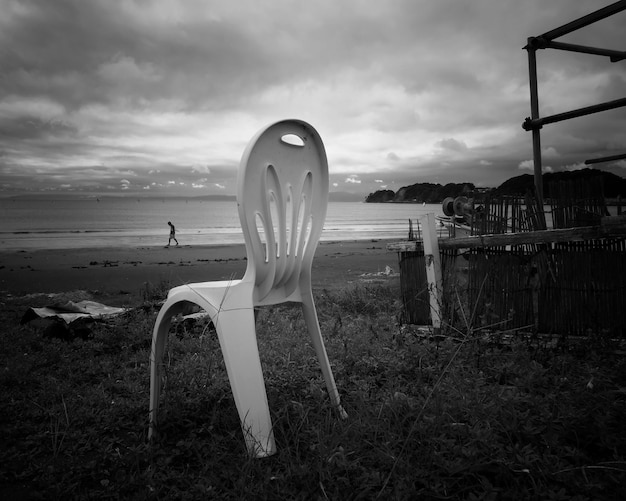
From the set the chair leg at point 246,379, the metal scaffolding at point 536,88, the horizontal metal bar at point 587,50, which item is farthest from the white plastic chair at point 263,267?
the horizontal metal bar at point 587,50

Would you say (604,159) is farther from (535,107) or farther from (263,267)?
(263,267)

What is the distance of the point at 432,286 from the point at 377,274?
5917 millimetres

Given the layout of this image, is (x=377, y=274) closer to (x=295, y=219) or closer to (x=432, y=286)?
(x=432, y=286)

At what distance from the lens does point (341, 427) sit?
2.07 meters

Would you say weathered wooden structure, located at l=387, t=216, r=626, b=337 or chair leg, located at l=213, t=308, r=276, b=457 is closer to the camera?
chair leg, located at l=213, t=308, r=276, b=457

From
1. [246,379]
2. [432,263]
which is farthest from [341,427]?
[432,263]

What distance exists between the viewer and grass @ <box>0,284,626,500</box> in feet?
5.41

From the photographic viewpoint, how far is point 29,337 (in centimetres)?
384

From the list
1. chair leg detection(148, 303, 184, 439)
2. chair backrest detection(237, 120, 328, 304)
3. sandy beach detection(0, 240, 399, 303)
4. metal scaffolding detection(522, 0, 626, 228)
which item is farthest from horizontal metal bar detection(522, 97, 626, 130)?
sandy beach detection(0, 240, 399, 303)

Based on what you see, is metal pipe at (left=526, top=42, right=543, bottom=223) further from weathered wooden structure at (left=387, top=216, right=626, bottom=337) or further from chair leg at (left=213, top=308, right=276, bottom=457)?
chair leg at (left=213, top=308, right=276, bottom=457)

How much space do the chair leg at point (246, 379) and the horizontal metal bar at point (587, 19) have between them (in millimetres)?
3321

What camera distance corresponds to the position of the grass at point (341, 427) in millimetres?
1647

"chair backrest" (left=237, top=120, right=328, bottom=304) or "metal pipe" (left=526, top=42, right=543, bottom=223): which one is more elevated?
"metal pipe" (left=526, top=42, right=543, bottom=223)

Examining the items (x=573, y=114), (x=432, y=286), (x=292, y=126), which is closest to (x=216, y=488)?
(x=292, y=126)
